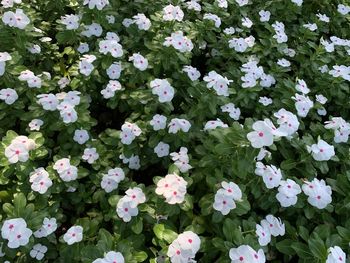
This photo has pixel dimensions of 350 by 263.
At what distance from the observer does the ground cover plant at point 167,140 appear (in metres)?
2.04

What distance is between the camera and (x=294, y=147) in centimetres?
251

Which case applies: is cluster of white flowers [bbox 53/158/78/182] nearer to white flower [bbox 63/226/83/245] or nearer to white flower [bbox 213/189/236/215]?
white flower [bbox 63/226/83/245]

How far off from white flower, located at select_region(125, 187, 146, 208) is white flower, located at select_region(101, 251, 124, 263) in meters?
0.28

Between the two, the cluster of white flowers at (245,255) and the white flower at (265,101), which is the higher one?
the cluster of white flowers at (245,255)

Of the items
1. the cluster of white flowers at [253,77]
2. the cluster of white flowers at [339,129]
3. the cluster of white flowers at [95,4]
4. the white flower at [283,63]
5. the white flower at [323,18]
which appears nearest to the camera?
the cluster of white flowers at [339,129]

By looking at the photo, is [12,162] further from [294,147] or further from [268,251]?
[294,147]

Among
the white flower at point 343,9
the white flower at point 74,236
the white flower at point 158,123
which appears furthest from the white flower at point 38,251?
the white flower at point 343,9

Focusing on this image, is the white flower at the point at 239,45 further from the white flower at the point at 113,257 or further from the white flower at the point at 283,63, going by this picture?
the white flower at the point at 113,257

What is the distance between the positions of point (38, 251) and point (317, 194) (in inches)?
56.7

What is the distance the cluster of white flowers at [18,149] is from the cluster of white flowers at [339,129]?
1.81 m

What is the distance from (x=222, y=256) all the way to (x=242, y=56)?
1.82m

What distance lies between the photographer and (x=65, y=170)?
2.22 m

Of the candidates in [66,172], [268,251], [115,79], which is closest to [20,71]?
[115,79]

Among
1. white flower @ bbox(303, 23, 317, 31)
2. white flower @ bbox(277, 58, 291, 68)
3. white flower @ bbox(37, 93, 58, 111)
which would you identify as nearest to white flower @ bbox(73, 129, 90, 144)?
white flower @ bbox(37, 93, 58, 111)
